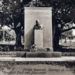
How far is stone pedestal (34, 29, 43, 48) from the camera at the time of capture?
10617mm

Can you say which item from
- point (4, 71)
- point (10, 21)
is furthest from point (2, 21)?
point (4, 71)

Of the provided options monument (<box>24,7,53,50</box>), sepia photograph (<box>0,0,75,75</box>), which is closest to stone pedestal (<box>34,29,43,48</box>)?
sepia photograph (<box>0,0,75,75</box>)

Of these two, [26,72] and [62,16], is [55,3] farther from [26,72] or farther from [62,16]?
[26,72]

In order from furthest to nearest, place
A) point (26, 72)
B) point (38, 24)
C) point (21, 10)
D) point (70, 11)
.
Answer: point (21, 10) → point (70, 11) → point (38, 24) → point (26, 72)

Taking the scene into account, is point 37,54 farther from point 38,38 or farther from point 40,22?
point 40,22

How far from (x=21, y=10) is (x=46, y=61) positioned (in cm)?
2054

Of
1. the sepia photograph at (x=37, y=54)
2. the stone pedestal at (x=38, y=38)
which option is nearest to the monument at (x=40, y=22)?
the sepia photograph at (x=37, y=54)

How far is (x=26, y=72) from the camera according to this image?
25.0 ft

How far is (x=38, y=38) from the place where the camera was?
10664mm

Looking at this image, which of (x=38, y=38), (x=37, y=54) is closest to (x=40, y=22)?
(x=38, y=38)

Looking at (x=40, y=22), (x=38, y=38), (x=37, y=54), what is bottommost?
(x=37, y=54)

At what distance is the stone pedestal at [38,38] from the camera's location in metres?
10.6

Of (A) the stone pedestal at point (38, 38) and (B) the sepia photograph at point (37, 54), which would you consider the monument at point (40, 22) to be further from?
(A) the stone pedestal at point (38, 38)

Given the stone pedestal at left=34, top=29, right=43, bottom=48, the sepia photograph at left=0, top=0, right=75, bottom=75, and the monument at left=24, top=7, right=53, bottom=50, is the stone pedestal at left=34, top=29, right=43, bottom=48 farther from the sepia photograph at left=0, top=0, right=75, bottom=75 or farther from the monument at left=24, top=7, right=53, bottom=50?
the monument at left=24, top=7, right=53, bottom=50
